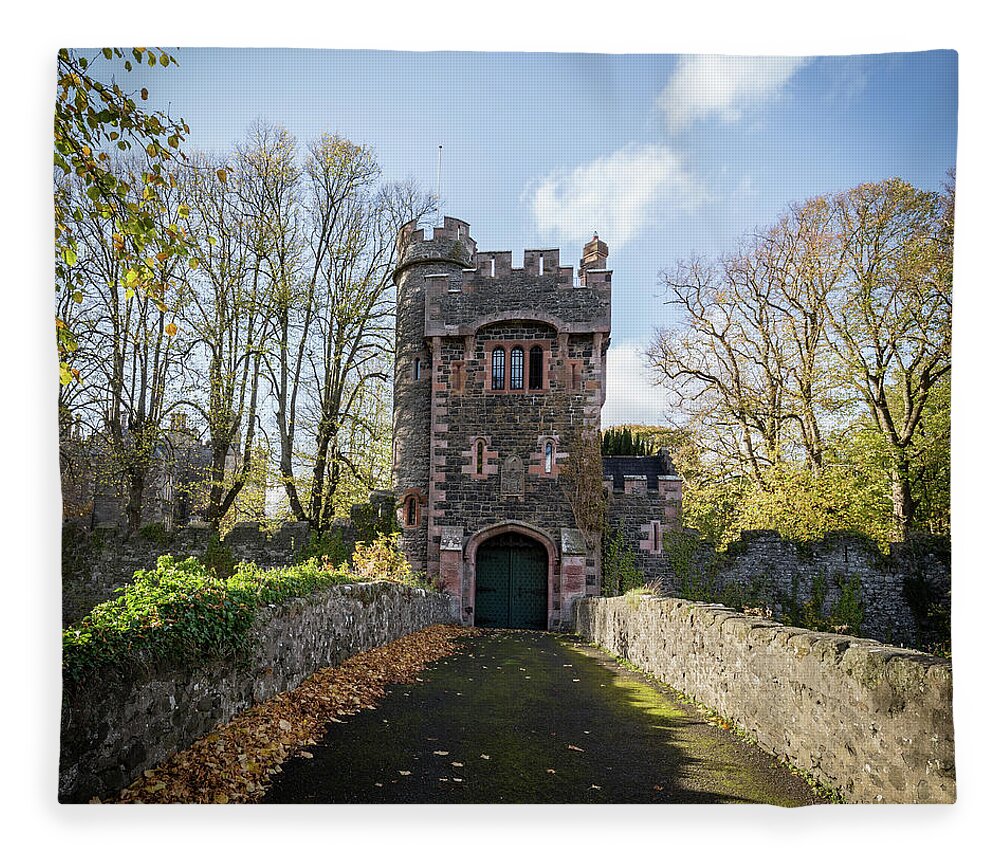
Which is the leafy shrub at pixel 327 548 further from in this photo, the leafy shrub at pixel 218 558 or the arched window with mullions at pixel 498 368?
the arched window with mullions at pixel 498 368

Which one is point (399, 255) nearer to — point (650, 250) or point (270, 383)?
point (270, 383)

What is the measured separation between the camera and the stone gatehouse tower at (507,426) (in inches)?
460

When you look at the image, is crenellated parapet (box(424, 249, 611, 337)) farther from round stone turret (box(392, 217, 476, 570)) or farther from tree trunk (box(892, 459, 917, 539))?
tree trunk (box(892, 459, 917, 539))

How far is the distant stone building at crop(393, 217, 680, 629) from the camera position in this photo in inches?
460

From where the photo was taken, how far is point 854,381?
6074 millimetres

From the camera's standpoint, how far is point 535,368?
39.3 feet

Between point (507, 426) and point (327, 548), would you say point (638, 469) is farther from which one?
point (327, 548)

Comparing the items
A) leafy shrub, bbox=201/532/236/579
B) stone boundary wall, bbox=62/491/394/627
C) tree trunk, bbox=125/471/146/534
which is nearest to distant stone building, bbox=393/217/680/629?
stone boundary wall, bbox=62/491/394/627

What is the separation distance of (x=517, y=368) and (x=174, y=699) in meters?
9.18

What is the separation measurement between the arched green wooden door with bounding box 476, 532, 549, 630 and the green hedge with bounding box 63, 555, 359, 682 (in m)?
7.85

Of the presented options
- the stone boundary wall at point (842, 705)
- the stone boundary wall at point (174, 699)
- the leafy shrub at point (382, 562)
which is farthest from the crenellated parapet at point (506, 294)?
the stone boundary wall at point (842, 705)

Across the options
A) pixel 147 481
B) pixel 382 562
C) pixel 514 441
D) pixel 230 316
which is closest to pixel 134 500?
pixel 147 481
